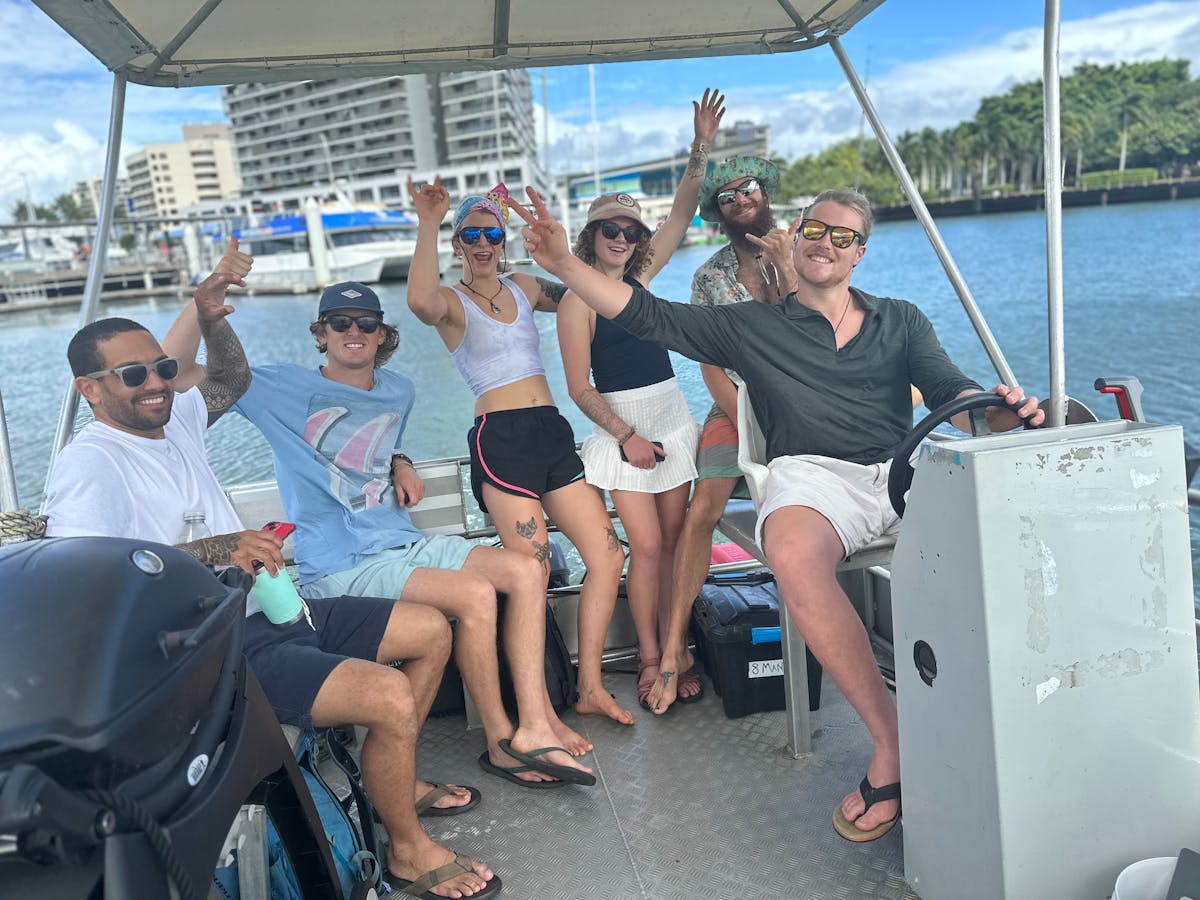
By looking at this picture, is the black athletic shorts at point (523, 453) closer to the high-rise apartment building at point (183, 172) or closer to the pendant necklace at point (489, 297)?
the pendant necklace at point (489, 297)

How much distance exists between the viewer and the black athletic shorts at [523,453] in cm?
262

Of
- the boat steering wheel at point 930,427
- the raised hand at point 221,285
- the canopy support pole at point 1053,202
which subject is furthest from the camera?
the raised hand at point 221,285

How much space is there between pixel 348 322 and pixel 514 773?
1.35 m

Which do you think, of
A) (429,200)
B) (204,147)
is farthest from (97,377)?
(204,147)

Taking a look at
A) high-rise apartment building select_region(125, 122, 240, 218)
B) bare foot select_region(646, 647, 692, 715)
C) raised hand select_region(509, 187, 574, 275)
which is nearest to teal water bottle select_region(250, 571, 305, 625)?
raised hand select_region(509, 187, 574, 275)

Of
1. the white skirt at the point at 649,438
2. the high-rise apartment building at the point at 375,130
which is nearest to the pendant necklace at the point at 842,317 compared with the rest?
the white skirt at the point at 649,438

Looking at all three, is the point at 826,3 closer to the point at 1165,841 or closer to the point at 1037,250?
the point at 1165,841

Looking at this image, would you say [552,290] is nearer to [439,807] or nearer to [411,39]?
[411,39]

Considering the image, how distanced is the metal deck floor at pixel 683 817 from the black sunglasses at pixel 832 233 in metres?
1.37

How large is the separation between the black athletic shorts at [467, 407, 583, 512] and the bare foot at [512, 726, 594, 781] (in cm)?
68

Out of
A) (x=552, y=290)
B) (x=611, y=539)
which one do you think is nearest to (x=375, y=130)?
(x=552, y=290)

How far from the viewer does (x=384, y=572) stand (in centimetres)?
235

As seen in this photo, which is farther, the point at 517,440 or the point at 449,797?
the point at 517,440

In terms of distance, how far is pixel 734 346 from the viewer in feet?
7.81
